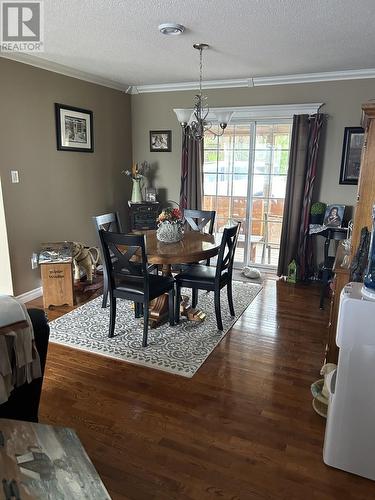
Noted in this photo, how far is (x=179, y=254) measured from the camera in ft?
9.83

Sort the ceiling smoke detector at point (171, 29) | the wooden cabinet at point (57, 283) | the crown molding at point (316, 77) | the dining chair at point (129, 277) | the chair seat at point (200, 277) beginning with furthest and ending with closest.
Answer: the crown molding at point (316, 77)
the wooden cabinet at point (57, 283)
the chair seat at point (200, 277)
the dining chair at point (129, 277)
the ceiling smoke detector at point (171, 29)

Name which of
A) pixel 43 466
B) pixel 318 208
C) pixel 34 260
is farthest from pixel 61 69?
pixel 43 466

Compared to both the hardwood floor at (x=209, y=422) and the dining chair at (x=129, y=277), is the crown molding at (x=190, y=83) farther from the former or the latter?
the hardwood floor at (x=209, y=422)

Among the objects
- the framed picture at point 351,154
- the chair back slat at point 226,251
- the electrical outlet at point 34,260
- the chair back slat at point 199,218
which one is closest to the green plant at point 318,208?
the framed picture at point 351,154

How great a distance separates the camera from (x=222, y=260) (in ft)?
10.6

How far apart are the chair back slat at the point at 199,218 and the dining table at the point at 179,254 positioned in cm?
35

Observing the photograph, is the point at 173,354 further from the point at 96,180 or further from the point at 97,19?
the point at 96,180

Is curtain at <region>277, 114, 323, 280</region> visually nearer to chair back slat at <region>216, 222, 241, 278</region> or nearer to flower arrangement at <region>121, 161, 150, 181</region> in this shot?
chair back slat at <region>216, 222, 241, 278</region>

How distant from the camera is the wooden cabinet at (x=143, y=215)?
198 inches

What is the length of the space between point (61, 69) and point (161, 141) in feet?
5.52

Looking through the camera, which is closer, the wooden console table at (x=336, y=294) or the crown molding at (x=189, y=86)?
the wooden console table at (x=336, y=294)

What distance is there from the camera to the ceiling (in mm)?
2434

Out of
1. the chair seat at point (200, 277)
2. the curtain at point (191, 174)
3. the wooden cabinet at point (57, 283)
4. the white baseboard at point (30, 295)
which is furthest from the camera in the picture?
the curtain at point (191, 174)
